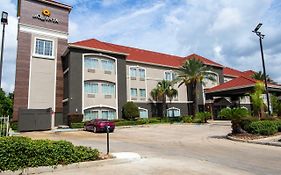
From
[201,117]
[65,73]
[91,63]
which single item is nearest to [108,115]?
[91,63]

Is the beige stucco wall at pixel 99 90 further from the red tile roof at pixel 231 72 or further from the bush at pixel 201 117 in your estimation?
the red tile roof at pixel 231 72

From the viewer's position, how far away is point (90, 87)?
118 ft

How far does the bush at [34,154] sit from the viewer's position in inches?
313

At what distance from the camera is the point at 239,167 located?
8.93 metres

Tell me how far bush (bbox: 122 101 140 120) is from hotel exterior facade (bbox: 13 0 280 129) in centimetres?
91

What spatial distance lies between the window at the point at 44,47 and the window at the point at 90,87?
805 cm

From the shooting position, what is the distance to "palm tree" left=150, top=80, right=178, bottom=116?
42969 millimetres

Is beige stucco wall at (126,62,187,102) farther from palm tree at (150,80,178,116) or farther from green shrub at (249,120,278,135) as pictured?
green shrub at (249,120,278,135)

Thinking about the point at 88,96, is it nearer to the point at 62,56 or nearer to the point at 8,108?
the point at 62,56

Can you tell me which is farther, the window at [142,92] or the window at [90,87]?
the window at [142,92]

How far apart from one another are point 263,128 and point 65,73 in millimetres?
28683

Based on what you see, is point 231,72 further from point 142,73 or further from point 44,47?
point 44,47

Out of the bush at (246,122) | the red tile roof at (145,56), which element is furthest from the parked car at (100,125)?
the red tile roof at (145,56)

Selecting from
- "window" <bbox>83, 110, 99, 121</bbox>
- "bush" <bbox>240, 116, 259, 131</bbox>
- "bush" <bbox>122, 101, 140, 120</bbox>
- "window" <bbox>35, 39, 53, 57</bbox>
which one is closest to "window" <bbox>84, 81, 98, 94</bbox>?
"window" <bbox>83, 110, 99, 121</bbox>
